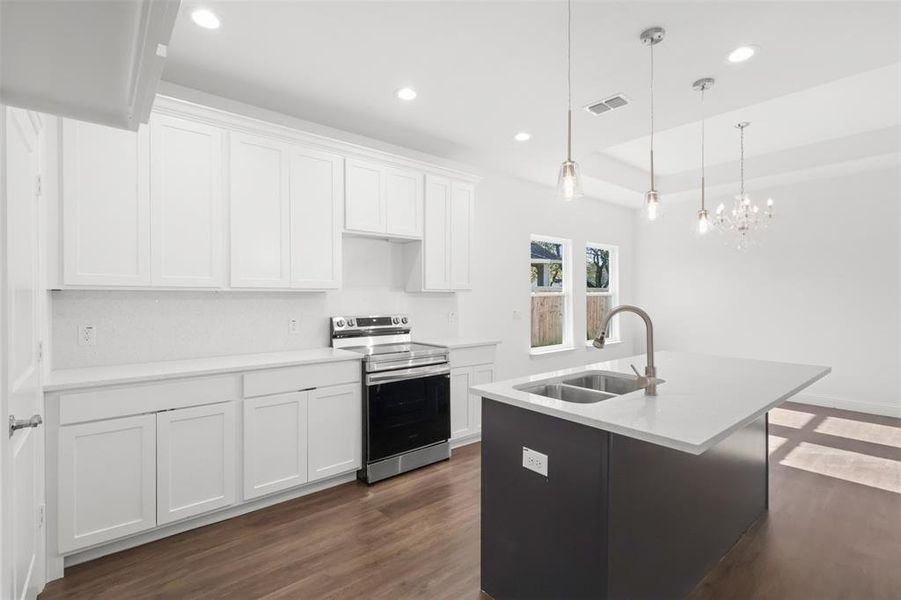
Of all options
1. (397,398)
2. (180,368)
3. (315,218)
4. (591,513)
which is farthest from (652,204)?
(180,368)

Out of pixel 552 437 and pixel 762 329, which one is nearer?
pixel 552 437

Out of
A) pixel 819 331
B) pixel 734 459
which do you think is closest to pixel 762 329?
pixel 819 331

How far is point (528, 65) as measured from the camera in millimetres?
2846

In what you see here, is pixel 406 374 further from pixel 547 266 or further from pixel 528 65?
pixel 547 266

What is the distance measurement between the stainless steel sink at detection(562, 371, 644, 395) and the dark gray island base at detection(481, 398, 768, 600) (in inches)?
18.1

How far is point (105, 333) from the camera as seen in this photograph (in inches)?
107

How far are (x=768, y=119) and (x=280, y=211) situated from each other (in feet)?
14.7

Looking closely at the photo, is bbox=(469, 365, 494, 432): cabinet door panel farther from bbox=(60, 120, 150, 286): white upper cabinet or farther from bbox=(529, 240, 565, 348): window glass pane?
bbox=(60, 120, 150, 286): white upper cabinet

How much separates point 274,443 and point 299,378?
427mm

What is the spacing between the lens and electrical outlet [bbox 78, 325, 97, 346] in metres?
2.62

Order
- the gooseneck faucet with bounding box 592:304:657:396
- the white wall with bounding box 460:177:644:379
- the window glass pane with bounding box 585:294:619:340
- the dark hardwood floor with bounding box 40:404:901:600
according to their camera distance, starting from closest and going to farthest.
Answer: the gooseneck faucet with bounding box 592:304:657:396
the dark hardwood floor with bounding box 40:404:901:600
the white wall with bounding box 460:177:644:379
the window glass pane with bounding box 585:294:619:340

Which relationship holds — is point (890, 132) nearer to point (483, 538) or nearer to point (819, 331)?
point (819, 331)

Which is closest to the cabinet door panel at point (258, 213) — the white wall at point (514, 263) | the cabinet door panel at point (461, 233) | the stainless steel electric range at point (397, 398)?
the stainless steel electric range at point (397, 398)

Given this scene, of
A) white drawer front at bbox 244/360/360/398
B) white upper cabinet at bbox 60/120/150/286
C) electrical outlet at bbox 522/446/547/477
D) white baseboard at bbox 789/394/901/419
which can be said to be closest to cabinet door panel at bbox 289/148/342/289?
white drawer front at bbox 244/360/360/398
